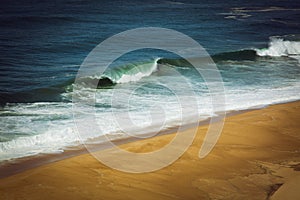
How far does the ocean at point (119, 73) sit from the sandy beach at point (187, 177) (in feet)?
3.53

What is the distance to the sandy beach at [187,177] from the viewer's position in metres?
5.41

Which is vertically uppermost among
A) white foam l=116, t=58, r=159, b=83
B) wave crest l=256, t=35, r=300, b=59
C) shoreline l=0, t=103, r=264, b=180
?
wave crest l=256, t=35, r=300, b=59

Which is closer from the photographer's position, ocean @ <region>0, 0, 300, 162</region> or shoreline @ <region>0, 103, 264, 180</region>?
shoreline @ <region>0, 103, 264, 180</region>

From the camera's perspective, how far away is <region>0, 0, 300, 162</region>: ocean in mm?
8492

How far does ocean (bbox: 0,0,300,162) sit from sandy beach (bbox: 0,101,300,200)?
1077 millimetres

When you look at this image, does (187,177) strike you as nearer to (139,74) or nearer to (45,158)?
(45,158)

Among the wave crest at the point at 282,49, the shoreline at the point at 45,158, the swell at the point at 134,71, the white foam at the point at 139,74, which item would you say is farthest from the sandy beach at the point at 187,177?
the wave crest at the point at 282,49

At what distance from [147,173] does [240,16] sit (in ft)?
95.5

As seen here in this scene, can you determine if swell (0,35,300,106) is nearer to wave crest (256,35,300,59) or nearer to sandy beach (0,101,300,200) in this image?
wave crest (256,35,300,59)

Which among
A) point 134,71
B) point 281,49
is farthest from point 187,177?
point 281,49

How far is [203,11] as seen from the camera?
34031 mm

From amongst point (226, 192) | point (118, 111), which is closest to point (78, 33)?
point (118, 111)

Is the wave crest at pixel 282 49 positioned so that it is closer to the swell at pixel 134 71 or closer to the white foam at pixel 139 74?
the swell at pixel 134 71

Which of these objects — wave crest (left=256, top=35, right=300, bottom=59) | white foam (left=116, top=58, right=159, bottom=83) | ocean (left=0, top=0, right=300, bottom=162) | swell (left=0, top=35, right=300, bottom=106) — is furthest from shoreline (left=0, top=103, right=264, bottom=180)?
wave crest (left=256, top=35, right=300, bottom=59)
